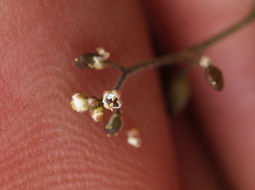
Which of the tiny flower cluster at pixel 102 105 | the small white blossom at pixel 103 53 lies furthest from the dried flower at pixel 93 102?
the small white blossom at pixel 103 53

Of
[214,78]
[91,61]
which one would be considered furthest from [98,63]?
[214,78]

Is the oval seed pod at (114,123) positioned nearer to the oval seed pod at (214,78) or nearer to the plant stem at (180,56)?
the plant stem at (180,56)

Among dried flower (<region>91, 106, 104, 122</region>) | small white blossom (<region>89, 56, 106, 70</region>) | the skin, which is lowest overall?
dried flower (<region>91, 106, 104, 122</region>)

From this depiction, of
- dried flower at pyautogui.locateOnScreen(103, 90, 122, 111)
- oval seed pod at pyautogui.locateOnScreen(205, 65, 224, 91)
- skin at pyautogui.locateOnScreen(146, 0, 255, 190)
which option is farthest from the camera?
skin at pyautogui.locateOnScreen(146, 0, 255, 190)

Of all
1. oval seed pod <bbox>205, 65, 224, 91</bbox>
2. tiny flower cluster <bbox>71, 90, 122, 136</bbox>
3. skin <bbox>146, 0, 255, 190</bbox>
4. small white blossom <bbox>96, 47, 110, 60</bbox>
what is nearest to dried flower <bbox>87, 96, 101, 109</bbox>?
tiny flower cluster <bbox>71, 90, 122, 136</bbox>

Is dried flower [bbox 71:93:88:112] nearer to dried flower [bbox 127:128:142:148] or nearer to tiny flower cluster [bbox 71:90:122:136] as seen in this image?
tiny flower cluster [bbox 71:90:122:136]

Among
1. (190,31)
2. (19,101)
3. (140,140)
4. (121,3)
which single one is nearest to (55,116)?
(19,101)

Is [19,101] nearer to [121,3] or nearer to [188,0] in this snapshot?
[121,3]
